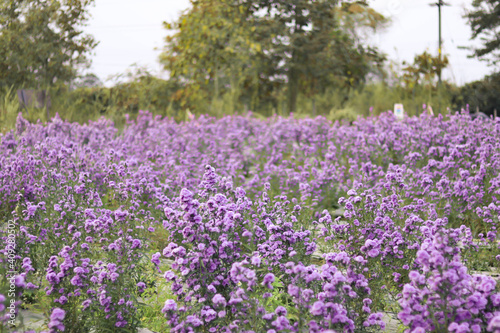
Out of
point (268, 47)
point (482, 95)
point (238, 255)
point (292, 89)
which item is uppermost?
point (268, 47)

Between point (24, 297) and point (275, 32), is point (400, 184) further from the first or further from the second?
point (275, 32)

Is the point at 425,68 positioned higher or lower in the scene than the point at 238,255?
higher

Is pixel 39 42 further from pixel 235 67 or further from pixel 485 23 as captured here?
pixel 485 23

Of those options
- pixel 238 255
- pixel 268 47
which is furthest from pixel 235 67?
pixel 238 255

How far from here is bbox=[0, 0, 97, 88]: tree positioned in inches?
548

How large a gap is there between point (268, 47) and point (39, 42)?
1062 centimetres

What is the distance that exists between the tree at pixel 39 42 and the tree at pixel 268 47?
218 inches

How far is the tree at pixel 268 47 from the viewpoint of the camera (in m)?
19.9

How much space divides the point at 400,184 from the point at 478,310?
7.50 ft

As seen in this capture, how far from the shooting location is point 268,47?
21641mm

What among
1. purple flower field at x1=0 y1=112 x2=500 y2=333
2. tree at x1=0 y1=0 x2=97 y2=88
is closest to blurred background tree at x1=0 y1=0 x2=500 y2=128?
tree at x1=0 y1=0 x2=97 y2=88

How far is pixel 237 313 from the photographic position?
266 centimetres

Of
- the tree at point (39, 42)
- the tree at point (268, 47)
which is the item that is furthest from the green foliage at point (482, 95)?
the tree at point (39, 42)

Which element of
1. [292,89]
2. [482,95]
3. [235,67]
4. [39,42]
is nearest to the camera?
[39,42]
